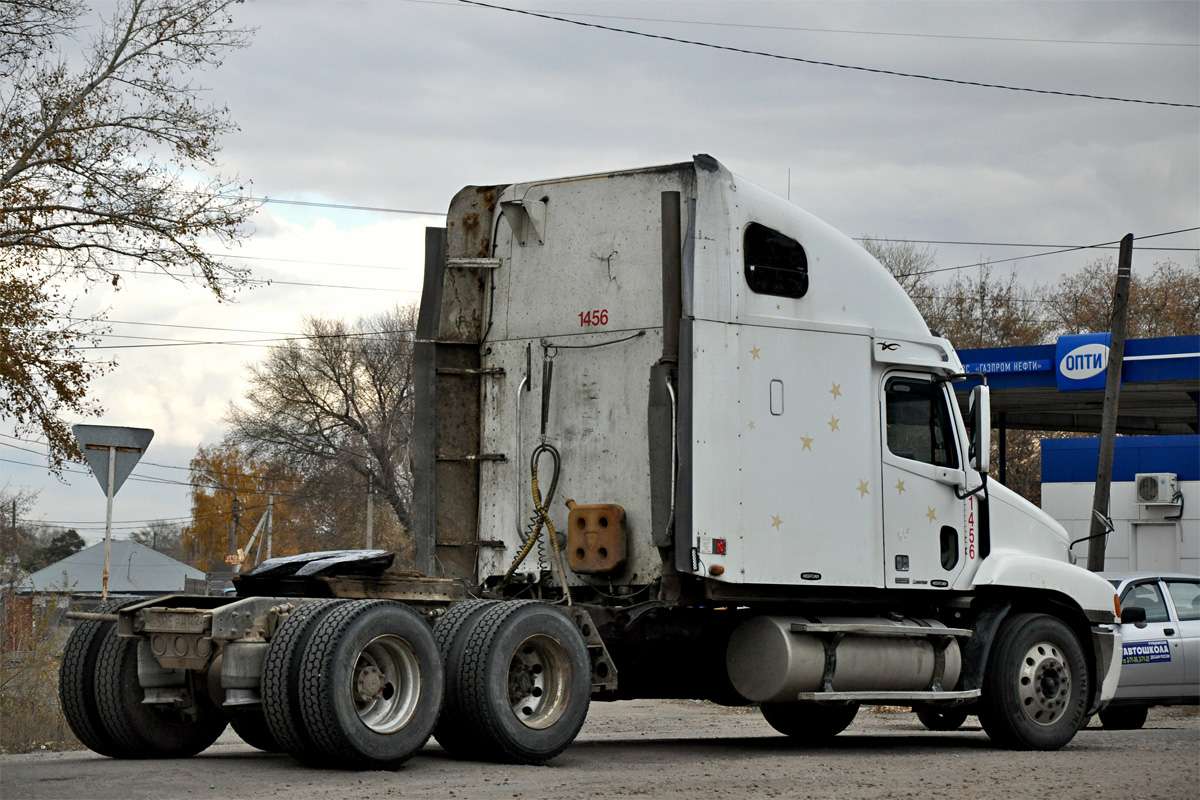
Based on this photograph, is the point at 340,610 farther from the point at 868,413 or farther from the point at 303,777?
the point at 868,413

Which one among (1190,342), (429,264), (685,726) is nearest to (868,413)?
(429,264)

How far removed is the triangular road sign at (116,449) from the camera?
12.3 meters

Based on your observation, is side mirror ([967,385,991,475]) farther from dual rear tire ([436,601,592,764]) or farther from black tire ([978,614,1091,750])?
dual rear tire ([436,601,592,764])

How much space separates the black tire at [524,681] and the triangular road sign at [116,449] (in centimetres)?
514

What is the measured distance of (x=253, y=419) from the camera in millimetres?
58375

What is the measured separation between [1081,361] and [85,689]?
22.9 m

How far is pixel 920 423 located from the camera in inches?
436

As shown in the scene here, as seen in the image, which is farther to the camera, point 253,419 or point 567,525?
point 253,419

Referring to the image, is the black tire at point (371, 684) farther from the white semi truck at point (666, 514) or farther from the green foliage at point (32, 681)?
the green foliage at point (32, 681)

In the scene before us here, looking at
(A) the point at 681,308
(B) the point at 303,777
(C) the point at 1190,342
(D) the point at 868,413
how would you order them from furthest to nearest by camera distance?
(C) the point at 1190,342, (D) the point at 868,413, (A) the point at 681,308, (B) the point at 303,777

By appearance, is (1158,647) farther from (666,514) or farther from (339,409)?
(339,409)

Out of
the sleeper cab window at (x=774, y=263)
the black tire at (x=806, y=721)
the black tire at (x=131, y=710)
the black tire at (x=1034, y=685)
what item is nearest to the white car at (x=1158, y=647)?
the black tire at (x=1034, y=685)

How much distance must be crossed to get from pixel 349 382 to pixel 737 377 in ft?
→ 167

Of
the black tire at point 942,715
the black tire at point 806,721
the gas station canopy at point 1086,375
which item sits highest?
the gas station canopy at point 1086,375
